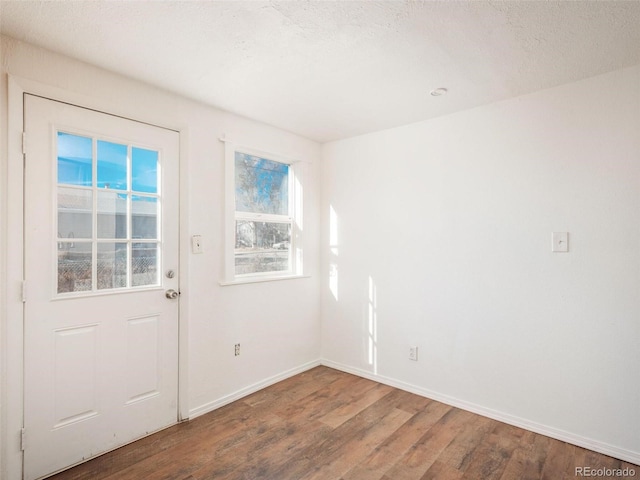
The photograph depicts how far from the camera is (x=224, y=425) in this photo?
2.52 metres

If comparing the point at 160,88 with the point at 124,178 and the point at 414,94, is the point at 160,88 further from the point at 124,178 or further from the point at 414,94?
the point at 414,94

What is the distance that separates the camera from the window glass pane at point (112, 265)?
85.6 inches

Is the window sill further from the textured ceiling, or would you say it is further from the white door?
the textured ceiling

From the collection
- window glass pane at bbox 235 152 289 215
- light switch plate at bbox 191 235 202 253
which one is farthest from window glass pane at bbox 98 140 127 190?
window glass pane at bbox 235 152 289 215

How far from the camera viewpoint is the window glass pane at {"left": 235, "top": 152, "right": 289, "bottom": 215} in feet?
10.3

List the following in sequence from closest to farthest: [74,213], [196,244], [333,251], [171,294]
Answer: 1. [74,213]
2. [171,294]
3. [196,244]
4. [333,251]

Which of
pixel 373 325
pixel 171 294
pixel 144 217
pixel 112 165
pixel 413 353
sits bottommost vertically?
pixel 413 353

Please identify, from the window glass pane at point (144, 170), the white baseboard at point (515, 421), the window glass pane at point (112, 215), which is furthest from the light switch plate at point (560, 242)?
the window glass pane at point (112, 215)

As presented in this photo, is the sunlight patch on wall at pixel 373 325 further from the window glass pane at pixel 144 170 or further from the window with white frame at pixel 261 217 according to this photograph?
the window glass pane at pixel 144 170

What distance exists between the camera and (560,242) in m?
2.36

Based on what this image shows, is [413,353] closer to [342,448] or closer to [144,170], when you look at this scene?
[342,448]

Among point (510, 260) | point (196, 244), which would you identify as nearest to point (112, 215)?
point (196, 244)

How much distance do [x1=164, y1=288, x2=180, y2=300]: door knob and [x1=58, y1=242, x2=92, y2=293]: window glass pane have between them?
48cm

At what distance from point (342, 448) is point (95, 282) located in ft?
6.20
